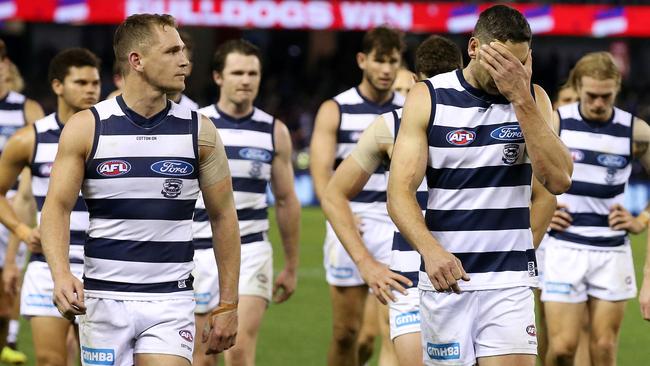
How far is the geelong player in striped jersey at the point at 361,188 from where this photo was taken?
551 cm

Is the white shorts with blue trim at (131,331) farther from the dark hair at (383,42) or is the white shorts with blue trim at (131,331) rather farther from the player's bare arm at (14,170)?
the dark hair at (383,42)

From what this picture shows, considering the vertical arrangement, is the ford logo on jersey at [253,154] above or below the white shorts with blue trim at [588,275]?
above

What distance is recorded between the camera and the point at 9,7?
2391cm

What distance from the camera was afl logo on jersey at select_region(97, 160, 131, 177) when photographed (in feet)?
17.3

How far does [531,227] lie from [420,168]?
2.73 feet

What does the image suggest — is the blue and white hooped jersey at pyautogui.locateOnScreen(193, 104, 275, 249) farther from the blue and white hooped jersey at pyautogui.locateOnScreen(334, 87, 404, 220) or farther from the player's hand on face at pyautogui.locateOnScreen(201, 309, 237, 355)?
the player's hand on face at pyautogui.locateOnScreen(201, 309, 237, 355)

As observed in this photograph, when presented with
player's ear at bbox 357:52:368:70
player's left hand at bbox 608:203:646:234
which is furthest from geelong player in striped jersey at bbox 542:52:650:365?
player's ear at bbox 357:52:368:70

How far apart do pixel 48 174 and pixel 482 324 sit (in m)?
3.19

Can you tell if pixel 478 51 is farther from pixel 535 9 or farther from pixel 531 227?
pixel 535 9

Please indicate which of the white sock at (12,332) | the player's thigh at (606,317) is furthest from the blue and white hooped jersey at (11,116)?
the player's thigh at (606,317)

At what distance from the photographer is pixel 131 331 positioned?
Result: 5328 millimetres

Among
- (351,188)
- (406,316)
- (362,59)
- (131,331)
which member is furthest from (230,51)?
(131,331)

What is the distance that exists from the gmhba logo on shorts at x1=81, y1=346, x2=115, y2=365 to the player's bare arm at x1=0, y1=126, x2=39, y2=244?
1661mm

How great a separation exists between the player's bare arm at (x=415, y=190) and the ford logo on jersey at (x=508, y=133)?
11.9 inches
